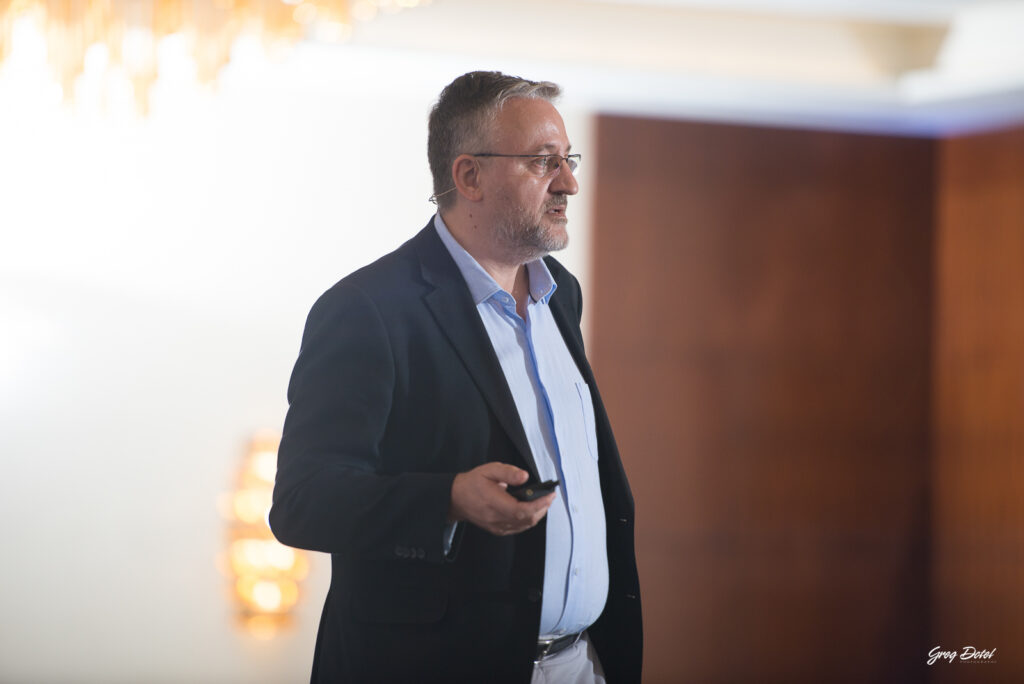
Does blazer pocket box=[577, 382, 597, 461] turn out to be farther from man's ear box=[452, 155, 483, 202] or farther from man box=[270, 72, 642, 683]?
man's ear box=[452, 155, 483, 202]

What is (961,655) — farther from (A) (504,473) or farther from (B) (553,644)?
(A) (504,473)

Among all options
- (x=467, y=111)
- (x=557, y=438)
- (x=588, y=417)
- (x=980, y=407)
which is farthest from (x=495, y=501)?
(x=980, y=407)

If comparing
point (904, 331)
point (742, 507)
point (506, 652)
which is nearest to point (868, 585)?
point (742, 507)

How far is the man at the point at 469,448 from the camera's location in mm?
1243

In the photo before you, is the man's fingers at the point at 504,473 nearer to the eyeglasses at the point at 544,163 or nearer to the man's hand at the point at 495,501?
the man's hand at the point at 495,501

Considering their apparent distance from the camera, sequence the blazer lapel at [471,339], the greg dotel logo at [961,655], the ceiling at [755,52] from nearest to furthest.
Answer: the blazer lapel at [471,339], the ceiling at [755,52], the greg dotel logo at [961,655]

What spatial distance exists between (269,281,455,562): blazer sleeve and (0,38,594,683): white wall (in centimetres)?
235

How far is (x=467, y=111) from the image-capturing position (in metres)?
1.61

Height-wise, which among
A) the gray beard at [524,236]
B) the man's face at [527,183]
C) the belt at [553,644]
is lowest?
the belt at [553,644]

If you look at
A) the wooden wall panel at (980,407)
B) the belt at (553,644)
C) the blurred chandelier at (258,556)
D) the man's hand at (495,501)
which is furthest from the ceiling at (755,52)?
the man's hand at (495,501)

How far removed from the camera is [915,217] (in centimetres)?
399

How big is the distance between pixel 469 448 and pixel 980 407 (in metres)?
3.06

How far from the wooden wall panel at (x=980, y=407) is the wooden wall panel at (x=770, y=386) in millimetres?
85

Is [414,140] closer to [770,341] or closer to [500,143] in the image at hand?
[770,341]
